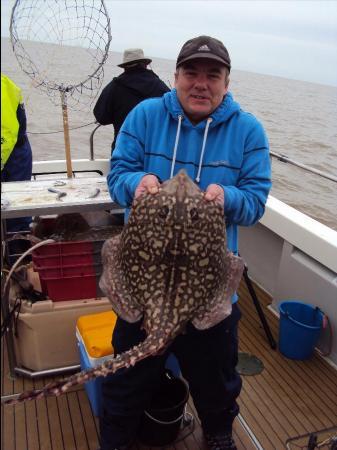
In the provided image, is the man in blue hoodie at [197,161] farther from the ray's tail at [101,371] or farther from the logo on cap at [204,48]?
the ray's tail at [101,371]

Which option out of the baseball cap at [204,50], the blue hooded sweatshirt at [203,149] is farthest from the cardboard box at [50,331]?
the baseball cap at [204,50]

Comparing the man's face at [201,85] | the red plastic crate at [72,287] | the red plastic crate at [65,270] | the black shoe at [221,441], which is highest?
the man's face at [201,85]

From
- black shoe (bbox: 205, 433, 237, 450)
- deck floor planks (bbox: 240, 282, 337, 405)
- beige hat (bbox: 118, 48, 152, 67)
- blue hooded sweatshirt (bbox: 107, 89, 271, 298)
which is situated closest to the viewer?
blue hooded sweatshirt (bbox: 107, 89, 271, 298)

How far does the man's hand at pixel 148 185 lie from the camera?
1.79m

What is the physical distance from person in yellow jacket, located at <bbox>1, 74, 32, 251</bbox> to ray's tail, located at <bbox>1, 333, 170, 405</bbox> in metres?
2.54

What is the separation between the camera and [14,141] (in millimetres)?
3812

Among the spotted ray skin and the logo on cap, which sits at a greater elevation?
the logo on cap

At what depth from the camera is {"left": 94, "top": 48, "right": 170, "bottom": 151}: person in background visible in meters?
4.93

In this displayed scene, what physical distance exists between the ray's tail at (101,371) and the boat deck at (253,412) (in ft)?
4.49

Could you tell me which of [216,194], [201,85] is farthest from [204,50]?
[216,194]

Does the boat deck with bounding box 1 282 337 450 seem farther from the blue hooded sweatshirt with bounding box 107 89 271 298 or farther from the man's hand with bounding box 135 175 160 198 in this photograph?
the man's hand with bounding box 135 175 160 198

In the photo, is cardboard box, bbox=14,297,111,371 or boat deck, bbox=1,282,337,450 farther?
cardboard box, bbox=14,297,111,371

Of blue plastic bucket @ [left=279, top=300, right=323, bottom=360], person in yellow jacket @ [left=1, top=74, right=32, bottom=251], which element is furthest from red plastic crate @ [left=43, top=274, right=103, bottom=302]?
blue plastic bucket @ [left=279, top=300, right=323, bottom=360]

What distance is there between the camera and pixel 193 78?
207cm
